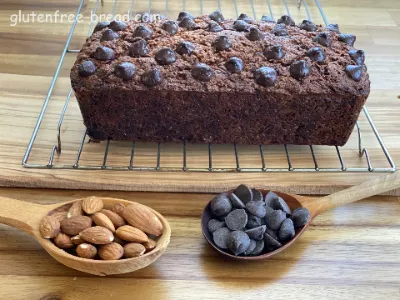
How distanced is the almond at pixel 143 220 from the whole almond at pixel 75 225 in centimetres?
8

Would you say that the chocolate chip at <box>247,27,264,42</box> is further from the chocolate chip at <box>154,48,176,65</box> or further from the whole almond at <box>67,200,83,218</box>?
the whole almond at <box>67,200,83,218</box>

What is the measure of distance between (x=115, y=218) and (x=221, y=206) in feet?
0.69

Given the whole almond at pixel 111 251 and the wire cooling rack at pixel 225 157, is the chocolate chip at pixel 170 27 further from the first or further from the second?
the whole almond at pixel 111 251

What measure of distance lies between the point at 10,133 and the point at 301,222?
0.77 meters

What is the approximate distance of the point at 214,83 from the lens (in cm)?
123

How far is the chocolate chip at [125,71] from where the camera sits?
3.99 feet

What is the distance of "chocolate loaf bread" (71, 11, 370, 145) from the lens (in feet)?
4.02

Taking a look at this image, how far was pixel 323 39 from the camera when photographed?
135cm

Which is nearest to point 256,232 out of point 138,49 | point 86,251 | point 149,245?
point 149,245

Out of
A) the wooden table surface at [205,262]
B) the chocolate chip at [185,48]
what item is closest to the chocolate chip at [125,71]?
the chocolate chip at [185,48]

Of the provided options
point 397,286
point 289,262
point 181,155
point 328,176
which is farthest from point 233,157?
point 397,286

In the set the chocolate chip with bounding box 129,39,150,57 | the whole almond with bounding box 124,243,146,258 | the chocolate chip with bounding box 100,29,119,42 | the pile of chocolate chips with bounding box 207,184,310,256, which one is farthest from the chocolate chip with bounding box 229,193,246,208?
the chocolate chip with bounding box 100,29,119,42

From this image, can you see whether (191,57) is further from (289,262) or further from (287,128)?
(289,262)

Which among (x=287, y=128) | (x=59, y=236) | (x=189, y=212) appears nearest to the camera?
(x=59, y=236)
